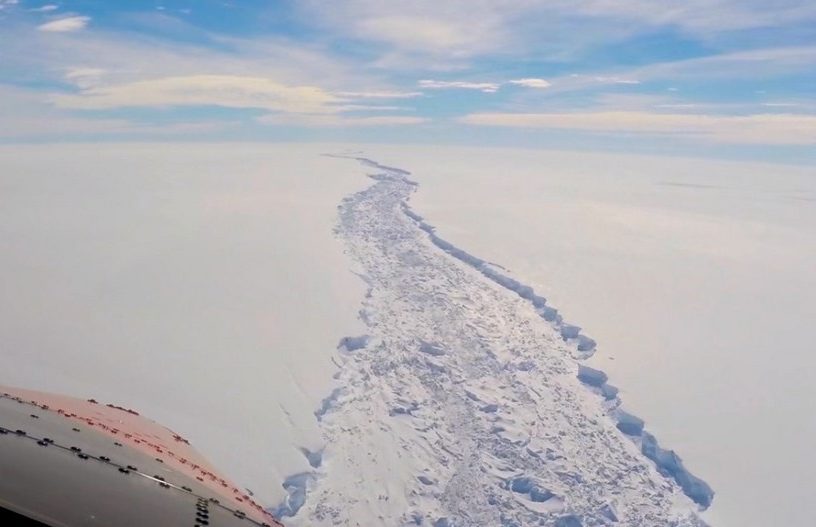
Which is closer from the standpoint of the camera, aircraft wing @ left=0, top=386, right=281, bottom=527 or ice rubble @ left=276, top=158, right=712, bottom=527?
aircraft wing @ left=0, top=386, right=281, bottom=527

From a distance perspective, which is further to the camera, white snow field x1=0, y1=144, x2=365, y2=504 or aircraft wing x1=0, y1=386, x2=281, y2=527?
white snow field x1=0, y1=144, x2=365, y2=504

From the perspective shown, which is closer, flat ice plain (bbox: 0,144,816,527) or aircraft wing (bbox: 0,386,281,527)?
aircraft wing (bbox: 0,386,281,527)

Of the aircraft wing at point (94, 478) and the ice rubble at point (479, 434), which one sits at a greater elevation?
the aircraft wing at point (94, 478)

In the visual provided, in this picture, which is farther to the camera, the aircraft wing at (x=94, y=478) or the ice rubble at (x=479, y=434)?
the ice rubble at (x=479, y=434)

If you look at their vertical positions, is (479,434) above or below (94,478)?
below

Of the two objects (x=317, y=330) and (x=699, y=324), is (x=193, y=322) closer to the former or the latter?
(x=317, y=330)

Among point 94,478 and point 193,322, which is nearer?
point 94,478

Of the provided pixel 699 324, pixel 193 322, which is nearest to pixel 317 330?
pixel 193 322

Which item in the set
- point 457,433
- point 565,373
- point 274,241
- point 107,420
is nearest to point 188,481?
point 107,420

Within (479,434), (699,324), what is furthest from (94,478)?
(699,324)

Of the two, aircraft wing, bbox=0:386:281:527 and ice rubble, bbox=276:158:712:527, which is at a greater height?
aircraft wing, bbox=0:386:281:527

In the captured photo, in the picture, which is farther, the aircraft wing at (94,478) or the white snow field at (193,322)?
the white snow field at (193,322)

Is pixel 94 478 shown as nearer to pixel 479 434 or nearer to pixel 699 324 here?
pixel 479 434
